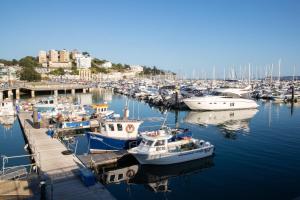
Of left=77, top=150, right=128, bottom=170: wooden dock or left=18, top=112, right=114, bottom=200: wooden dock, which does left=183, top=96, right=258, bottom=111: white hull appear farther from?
left=77, top=150, right=128, bottom=170: wooden dock

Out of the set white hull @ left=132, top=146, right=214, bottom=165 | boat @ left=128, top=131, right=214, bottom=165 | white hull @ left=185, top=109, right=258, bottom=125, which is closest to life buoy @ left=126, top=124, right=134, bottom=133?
boat @ left=128, top=131, right=214, bottom=165

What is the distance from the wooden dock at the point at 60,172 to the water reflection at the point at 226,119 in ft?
67.8

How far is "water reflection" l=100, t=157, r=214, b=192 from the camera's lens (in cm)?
2047

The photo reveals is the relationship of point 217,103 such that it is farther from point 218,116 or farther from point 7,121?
point 7,121

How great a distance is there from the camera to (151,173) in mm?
22156

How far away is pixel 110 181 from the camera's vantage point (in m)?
20.6

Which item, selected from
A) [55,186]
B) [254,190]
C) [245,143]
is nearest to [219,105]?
[245,143]

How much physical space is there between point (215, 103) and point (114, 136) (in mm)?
34161

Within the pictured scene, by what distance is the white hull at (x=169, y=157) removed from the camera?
22.2 meters

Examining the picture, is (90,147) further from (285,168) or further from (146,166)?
(285,168)

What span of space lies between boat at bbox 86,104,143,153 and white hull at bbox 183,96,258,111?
31.1 meters

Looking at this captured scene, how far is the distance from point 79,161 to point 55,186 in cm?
462

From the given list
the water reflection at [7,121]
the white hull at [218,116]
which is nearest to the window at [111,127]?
the white hull at [218,116]

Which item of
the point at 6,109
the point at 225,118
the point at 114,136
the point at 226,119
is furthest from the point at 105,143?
the point at 6,109
